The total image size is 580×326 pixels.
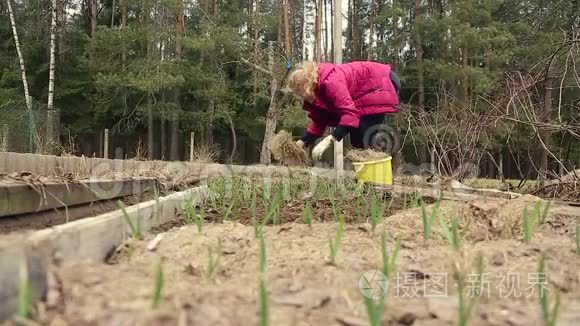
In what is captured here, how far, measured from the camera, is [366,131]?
4.98 metres

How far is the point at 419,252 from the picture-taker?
185 cm

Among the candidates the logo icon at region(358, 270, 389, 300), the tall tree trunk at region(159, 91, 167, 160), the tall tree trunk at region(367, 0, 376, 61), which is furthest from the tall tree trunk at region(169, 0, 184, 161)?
the logo icon at region(358, 270, 389, 300)

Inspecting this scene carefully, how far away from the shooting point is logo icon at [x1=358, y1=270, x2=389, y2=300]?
139 centimetres

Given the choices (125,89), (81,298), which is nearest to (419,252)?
(81,298)

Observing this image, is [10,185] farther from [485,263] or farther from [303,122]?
[303,122]

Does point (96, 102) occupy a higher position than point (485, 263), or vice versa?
point (96, 102)

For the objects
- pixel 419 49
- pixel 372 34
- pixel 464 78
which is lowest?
pixel 464 78

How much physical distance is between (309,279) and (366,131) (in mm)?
3630

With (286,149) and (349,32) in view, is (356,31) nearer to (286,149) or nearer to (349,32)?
(349,32)

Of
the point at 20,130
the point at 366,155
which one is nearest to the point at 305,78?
the point at 366,155

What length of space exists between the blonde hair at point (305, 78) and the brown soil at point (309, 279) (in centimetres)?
220

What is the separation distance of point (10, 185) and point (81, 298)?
1.64 meters

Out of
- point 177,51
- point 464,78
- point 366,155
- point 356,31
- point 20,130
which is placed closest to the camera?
point 366,155

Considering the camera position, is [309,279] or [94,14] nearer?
[309,279]
